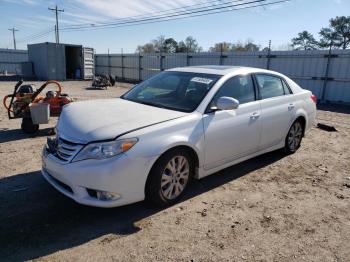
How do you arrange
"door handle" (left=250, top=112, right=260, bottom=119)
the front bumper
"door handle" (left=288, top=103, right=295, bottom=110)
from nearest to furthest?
the front bumper, "door handle" (left=250, top=112, right=260, bottom=119), "door handle" (left=288, top=103, right=295, bottom=110)

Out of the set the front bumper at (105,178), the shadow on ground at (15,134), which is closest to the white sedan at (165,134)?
the front bumper at (105,178)

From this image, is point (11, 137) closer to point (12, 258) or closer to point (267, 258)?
point (12, 258)

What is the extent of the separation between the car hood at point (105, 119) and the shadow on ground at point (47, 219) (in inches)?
34.5

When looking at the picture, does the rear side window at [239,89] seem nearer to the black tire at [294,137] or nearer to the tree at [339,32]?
the black tire at [294,137]

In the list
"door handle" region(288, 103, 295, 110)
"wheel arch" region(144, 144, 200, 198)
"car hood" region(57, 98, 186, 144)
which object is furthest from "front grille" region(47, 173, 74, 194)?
"door handle" region(288, 103, 295, 110)

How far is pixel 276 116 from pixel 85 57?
23.1m

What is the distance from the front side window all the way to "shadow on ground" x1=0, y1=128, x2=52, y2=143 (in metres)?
4.51

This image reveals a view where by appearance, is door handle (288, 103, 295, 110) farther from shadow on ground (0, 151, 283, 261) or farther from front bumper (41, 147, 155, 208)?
front bumper (41, 147, 155, 208)

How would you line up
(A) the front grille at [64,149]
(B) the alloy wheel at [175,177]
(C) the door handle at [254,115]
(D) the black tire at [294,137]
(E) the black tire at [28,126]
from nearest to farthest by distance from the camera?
(A) the front grille at [64,149]
(B) the alloy wheel at [175,177]
(C) the door handle at [254,115]
(D) the black tire at [294,137]
(E) the black tire at [28,126]

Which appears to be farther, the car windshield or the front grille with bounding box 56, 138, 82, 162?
the car windshield

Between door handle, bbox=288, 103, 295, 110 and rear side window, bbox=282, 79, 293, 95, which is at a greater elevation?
rear side window, bbox=282, 79, 293, 95

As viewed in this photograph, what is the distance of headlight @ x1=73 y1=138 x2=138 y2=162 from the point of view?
10.6 feet

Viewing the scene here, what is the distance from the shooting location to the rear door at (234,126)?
13.5ft

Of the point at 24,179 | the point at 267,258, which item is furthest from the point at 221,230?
the point at 24,179
